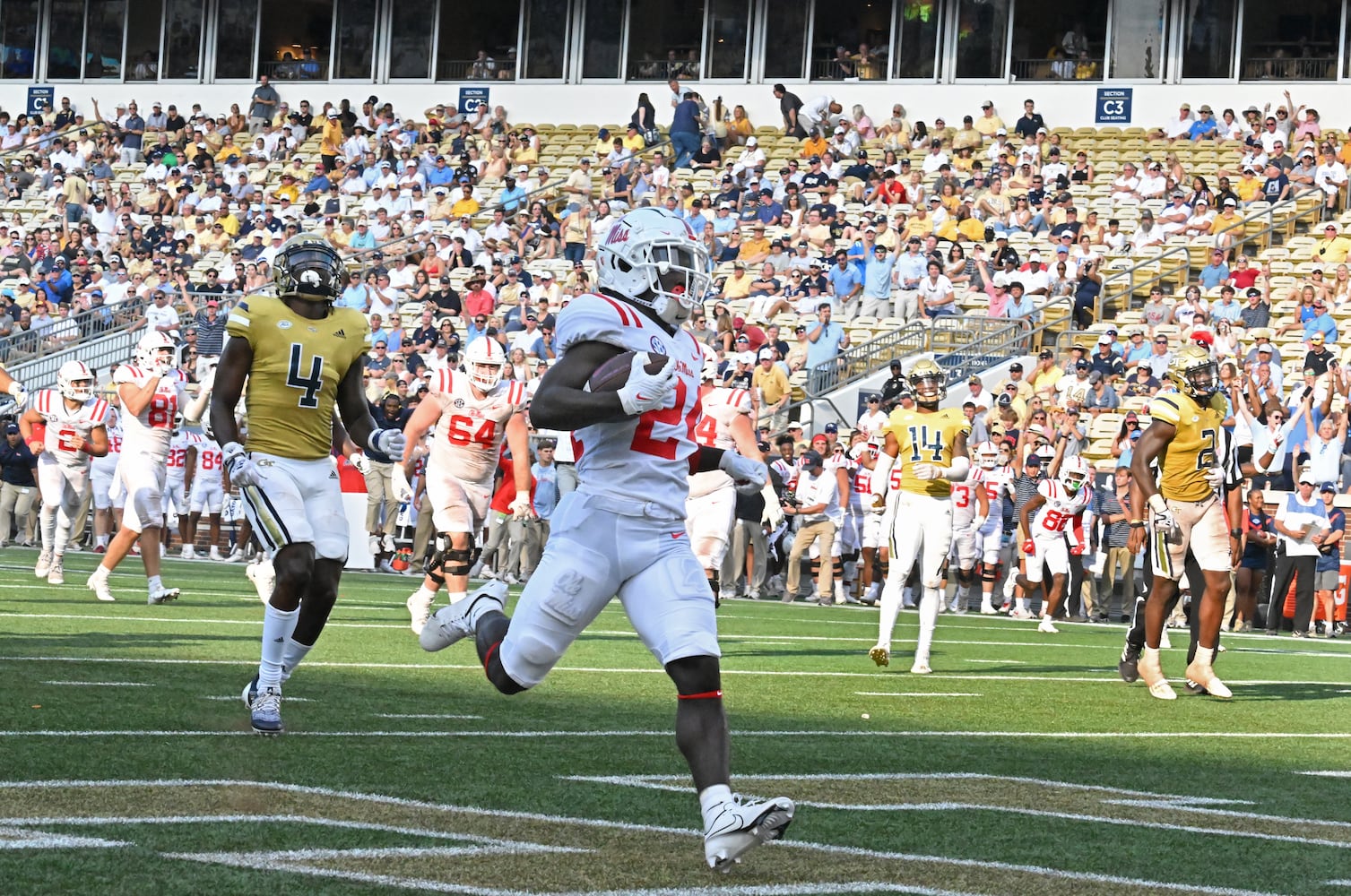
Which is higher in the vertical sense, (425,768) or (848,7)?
(848,7)

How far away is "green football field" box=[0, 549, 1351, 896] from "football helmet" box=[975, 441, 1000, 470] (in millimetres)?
8570

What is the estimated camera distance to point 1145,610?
37.1 feet

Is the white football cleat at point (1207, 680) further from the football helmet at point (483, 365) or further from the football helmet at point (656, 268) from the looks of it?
the football helmet at point (656, 268)

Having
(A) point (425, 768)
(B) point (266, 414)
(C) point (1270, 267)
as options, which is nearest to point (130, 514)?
(B) point (266, 414)

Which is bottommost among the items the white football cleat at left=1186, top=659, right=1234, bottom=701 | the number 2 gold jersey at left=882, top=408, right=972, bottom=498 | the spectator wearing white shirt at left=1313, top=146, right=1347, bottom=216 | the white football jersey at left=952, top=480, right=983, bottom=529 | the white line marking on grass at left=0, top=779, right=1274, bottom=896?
the white football cleat at left=1186, top=659, right=1234, bottom=701

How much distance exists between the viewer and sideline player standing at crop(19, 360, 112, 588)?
15914mm

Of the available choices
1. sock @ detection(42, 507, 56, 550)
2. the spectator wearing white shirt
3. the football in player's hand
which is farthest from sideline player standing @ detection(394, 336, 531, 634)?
the spectator wearing white shirt

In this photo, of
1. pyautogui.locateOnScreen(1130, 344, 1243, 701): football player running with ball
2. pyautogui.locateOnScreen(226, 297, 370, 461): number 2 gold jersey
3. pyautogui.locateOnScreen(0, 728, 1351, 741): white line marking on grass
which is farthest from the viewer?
pyautogui.locateOnScreen(1130, 344, 1243, 701): football player running with ball

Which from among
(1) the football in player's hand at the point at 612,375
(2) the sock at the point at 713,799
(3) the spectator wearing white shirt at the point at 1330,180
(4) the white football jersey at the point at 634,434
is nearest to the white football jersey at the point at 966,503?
(3) the spectator wearing white shirt at the point at 1330,180

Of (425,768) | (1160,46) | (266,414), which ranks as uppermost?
(1160,46)

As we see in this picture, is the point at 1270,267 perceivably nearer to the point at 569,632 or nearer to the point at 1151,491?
the point at 1151,491

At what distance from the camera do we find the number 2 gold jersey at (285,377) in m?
7.97

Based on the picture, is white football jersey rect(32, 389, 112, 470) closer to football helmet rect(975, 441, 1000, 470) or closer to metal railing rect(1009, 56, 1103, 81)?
football helmet rect(975, 441, 1000, 470)

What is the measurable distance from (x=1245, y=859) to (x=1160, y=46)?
28507 millimetres
